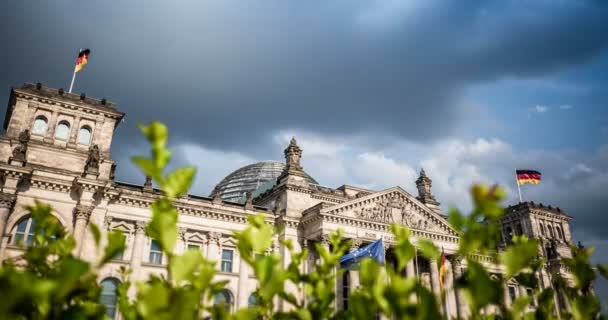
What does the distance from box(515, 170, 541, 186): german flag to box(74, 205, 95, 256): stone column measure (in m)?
46.8

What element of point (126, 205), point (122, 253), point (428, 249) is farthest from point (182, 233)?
point (428, 249)

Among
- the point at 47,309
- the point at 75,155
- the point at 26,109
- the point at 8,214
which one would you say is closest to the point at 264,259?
the point at 47,309

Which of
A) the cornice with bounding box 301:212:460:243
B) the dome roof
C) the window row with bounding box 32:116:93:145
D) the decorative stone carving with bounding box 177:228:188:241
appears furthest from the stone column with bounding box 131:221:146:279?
the dome roof

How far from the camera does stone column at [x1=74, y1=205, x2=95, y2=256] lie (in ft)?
88.1

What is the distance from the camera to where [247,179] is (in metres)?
57.8

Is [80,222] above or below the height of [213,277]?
above

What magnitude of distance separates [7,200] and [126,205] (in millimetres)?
7616

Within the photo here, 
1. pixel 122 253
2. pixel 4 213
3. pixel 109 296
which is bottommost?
pixel 109 296

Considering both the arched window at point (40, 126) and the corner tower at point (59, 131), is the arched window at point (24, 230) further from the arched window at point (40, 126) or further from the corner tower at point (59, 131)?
the arched window at point (40, 126)

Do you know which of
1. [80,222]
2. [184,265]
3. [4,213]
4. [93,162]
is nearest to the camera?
[184,265]

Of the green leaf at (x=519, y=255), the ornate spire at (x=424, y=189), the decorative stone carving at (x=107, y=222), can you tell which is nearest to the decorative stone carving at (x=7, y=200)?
the decorative stone carving at (x=107, y=222)

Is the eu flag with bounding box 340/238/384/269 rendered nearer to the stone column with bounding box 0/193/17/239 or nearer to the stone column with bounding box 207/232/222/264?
the stone column with bounding box 207/232/222/264

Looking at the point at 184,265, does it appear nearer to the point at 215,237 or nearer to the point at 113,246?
the point at 113,246

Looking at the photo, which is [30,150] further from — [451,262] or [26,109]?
[451,262]
